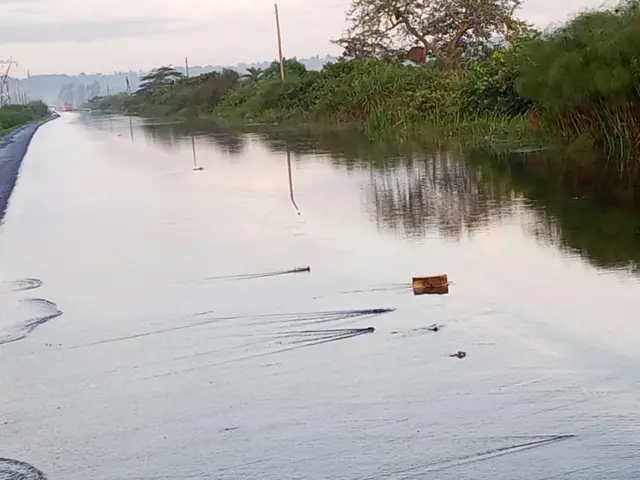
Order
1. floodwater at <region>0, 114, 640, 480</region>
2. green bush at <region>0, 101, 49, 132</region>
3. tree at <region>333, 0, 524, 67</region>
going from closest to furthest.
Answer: floodwater at <region>0, 114, 640, 480</region>, tree at <region>333, 0, 524, 67</region>, green bush at <region>0, 101, 49, 132</region>

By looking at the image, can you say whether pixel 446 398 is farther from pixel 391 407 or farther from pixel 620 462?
pixel 620 462

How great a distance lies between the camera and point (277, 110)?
186ft

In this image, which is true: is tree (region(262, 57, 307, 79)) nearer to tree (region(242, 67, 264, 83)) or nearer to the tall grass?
tree (region(242, 67, 264, 83))

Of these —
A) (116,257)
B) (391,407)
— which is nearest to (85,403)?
(391,407)

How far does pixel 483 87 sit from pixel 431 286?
22.6 m

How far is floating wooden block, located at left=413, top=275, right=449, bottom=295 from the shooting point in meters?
9.68

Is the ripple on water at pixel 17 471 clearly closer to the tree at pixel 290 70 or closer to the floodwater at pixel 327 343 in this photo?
the floodwater at pixel 327 343

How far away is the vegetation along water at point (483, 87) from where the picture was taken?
19.8 metres

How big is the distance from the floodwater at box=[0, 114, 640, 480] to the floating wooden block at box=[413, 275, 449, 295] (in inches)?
4.8

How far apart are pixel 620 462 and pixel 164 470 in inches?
94.4

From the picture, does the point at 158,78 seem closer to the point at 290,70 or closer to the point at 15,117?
the point at 15,117

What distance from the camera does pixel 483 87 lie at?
1238 inches

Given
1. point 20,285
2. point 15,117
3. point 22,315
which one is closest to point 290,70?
point 15,117

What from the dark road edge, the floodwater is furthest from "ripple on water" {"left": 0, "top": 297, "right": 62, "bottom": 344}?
the dark road edge
